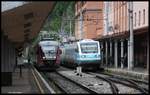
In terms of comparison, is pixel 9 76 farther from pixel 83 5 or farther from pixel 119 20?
pixel 83 5

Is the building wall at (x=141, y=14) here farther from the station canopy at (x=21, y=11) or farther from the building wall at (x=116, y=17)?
the station canopy at (x=21, y=11)

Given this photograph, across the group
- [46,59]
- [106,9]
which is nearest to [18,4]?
[46,59]

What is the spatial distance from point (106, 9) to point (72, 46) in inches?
812

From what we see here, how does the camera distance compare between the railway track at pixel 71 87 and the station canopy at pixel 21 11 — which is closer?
the station canopy at pixel 21 11

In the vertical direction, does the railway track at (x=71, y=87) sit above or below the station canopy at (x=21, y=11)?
below

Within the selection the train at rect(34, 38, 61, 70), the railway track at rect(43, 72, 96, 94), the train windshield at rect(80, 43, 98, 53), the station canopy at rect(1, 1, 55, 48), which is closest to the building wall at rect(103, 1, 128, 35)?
the train windshield at rect(80, 43, 98, 53)

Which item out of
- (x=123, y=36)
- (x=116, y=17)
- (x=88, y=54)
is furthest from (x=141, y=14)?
(x=116, y=17)

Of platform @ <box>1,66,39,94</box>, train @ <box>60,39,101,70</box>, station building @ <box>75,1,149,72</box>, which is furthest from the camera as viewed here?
station building @ <box>75,1,149,72</box>

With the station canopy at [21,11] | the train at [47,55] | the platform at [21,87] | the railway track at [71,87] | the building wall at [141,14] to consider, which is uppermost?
the building wall at [141,14]

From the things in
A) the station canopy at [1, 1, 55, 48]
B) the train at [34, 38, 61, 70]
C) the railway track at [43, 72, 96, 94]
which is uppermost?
the station canopy at [1, 1, 55, 48]

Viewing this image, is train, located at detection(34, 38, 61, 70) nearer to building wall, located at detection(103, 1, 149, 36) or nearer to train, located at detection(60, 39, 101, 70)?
train, located at detection(60, 39, 101, 70)

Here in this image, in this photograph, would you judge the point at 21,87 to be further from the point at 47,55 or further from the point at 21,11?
the point at 47,55

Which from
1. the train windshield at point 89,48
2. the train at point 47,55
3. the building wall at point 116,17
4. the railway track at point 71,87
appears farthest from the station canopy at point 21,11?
the building wall at point 116,17

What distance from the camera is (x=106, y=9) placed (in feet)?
259
